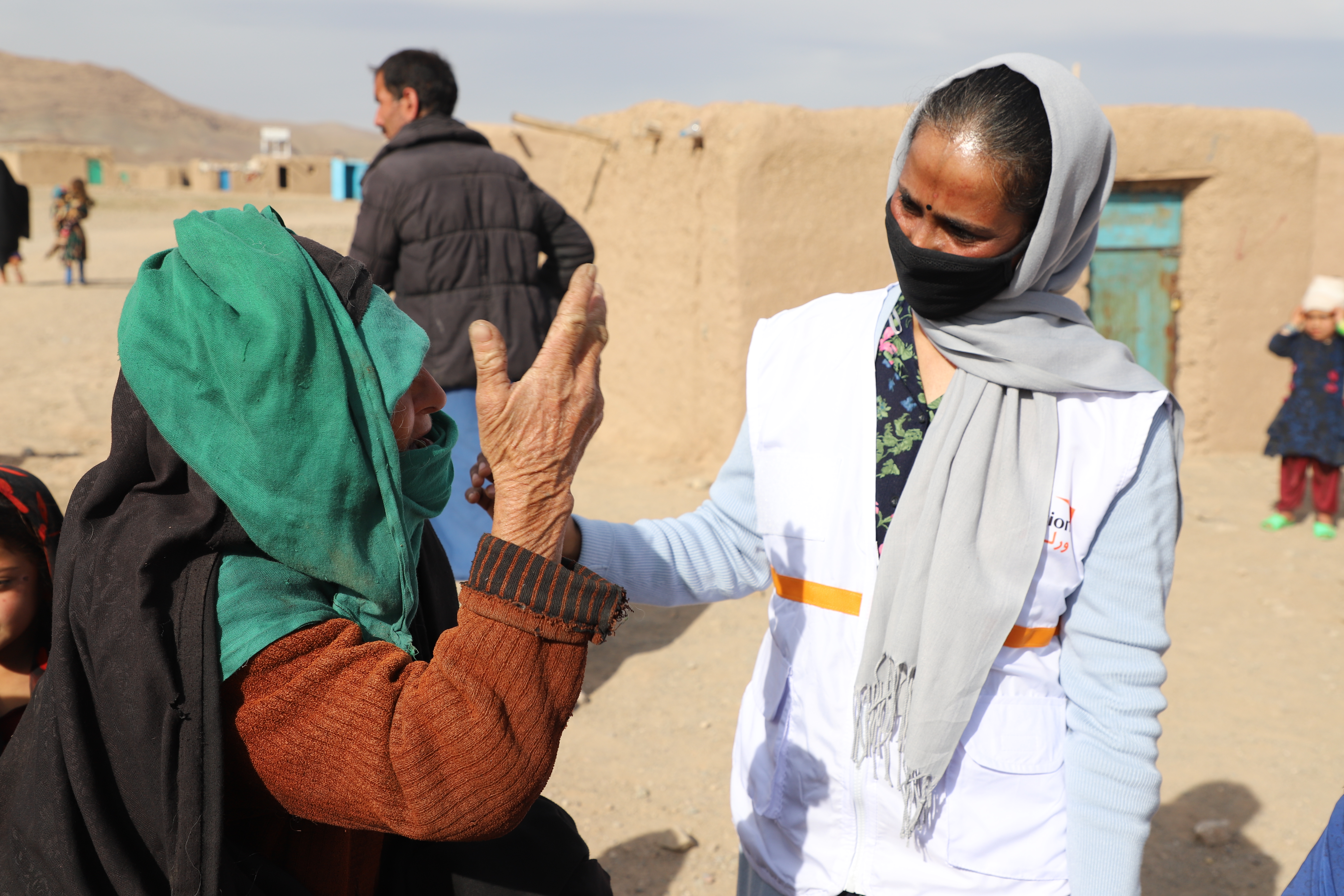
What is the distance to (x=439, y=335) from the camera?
366 cm

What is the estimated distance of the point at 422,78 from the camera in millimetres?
3650

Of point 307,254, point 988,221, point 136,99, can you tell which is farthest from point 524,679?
point 136,99

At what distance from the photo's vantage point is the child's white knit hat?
5.80 meters

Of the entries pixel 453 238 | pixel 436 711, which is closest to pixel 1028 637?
pixel 436 711

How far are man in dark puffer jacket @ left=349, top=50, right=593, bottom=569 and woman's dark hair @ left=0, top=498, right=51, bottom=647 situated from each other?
1.69 metres

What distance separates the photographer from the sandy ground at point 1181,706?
310 cm

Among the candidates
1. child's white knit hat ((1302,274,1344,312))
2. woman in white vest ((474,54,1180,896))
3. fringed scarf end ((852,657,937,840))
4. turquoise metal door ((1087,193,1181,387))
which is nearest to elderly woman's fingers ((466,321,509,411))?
woman in white vest ((474,54,1180,896))

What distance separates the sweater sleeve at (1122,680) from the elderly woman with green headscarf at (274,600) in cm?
69

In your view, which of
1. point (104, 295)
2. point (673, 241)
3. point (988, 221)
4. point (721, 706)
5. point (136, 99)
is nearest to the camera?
point (988, 221)

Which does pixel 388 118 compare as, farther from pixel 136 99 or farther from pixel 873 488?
pixel 136 99

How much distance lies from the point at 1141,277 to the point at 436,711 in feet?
24.2

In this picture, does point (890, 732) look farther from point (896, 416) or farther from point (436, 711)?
point (436, 711)

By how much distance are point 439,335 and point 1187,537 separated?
4.51m

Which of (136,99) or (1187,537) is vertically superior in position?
(136,99)
